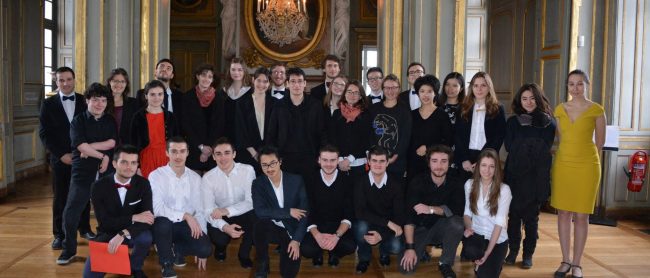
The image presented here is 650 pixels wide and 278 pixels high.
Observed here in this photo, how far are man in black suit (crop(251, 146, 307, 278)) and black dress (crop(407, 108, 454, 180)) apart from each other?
84 cm

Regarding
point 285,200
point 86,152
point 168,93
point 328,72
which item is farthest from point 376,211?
point 86,152

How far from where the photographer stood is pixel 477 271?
3.57 meters

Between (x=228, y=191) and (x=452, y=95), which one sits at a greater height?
(x=452, y=95)

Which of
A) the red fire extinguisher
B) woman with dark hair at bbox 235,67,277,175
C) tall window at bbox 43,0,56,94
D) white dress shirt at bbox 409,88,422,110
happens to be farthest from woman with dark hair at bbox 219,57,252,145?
tall window at bbox 43,0,56,94

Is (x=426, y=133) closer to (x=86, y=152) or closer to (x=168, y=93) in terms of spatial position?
(x=168, y=93)

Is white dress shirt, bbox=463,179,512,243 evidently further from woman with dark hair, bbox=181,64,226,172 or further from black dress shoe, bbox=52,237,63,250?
black dress shoe, bbox=52,237,63,250

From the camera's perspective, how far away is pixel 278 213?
3.66m

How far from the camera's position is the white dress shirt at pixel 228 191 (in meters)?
3.77

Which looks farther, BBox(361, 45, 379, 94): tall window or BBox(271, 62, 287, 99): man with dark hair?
BBox(361, 45, 379, 94): tall window

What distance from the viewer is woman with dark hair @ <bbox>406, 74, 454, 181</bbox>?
3961mm

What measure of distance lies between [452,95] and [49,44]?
641 centimetres

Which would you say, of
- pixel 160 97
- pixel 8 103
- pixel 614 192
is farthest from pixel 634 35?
pixel 8 103

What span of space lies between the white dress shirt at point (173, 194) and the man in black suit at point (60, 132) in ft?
2.67

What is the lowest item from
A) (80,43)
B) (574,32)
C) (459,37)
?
(80,43)
